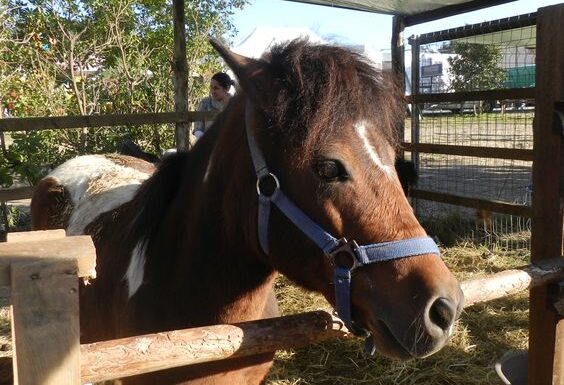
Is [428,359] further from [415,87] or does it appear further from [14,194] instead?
[14,194]

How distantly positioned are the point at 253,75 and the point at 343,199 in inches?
20.2

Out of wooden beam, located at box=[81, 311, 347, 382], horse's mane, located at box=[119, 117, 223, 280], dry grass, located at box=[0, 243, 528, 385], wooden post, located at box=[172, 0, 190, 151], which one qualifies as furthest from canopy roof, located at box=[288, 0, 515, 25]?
wooden beam, located at box=[81, 311, 347, 382]

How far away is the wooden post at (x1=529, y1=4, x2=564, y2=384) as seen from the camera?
2.12 metres

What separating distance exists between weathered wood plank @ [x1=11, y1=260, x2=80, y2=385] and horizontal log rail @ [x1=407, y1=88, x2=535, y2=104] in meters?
3.89

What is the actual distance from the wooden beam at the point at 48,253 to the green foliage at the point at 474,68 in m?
6.41

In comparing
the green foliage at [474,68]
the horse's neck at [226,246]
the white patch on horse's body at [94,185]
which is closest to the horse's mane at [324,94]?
the horse's neck at [226,246]

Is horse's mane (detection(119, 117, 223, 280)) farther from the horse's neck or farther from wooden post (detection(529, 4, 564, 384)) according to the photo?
wooden post (detection(529, 4, 564, 384))

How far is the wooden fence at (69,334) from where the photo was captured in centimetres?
96

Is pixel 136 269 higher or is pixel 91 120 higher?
pixel 91 120

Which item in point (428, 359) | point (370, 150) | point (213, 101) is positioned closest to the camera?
point (370, 150)

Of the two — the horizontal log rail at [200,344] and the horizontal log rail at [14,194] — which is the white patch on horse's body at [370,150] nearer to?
the horizontal log rail at [200,344]

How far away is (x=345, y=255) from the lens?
1.39 metres

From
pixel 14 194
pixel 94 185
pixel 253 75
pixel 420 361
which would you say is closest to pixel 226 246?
pixel 253 75

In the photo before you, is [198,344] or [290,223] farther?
[290,223]
